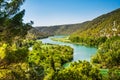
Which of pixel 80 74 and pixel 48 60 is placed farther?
pixel 48 60

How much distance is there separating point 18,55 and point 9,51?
1.07 metres

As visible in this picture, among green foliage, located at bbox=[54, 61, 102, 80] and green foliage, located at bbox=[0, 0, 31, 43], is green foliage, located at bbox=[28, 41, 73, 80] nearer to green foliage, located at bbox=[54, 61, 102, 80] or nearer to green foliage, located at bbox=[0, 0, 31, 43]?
green foliage, located at bbox=[54, 61, 102, 80]

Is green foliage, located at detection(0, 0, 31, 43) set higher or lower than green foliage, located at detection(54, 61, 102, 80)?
higher

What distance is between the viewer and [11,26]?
29.8 metres

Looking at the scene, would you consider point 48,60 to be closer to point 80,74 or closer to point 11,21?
point 80,74

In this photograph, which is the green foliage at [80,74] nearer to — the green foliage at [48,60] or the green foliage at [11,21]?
the green foliage at [48,60]

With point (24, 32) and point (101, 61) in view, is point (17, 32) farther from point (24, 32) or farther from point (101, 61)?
point (101, 61)

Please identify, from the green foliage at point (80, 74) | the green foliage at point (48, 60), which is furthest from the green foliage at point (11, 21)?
the green foliage at point (80, 74)

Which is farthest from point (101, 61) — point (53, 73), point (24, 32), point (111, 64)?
point (24, 32)

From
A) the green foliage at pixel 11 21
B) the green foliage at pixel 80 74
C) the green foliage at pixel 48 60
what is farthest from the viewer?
the green foliage at pixel 48 60

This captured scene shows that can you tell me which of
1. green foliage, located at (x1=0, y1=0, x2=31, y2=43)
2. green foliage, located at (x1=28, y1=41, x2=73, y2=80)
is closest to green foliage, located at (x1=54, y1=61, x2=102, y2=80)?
green foliage, located at (x1=28, y1=41, x2=73, y2=80)

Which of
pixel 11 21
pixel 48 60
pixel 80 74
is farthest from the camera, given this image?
pixel 48 60

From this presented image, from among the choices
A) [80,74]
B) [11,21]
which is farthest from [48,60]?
[11,21]

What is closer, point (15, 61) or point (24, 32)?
point (15, 61)
